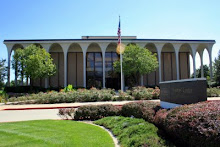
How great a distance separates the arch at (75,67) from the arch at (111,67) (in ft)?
18.3

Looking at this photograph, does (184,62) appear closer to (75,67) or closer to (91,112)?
(75,67)

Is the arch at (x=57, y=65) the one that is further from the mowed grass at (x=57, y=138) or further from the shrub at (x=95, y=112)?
the mowed grass at (x=57, y=138)

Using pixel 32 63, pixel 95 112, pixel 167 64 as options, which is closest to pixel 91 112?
pixel 95 112

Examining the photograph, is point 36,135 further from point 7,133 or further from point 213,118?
point 213,118

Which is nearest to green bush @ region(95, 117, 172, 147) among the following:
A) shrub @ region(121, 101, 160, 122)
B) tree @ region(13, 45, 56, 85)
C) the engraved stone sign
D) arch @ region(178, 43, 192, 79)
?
shrub @ region(121, 101, 160, 122)

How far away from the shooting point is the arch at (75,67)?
37562 mm

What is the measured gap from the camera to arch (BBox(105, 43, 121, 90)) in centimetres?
3688

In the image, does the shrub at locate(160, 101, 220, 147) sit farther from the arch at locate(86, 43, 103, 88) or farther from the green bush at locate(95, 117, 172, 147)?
the arch at locate(86, 43, 103, 88)

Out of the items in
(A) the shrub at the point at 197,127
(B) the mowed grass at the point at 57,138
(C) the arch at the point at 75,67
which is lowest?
(B) the mowed grass at the point at 57,138

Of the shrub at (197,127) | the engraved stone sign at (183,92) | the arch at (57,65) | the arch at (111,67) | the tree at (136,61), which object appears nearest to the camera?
the shrub at (197,127)

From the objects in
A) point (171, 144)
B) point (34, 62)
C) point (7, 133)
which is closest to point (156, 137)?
point (171, 144)

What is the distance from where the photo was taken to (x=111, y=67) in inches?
1451

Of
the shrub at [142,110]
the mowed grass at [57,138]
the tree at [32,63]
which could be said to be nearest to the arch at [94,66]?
the tree at [32,63]

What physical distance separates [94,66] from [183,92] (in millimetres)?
31072
